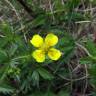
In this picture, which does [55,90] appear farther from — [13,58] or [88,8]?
[88,8]

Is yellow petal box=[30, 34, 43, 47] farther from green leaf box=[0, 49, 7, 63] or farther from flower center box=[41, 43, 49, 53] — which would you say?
green leaf box=[0, 49, 7, 63]

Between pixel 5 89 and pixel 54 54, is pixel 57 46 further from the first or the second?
pixel 5 89

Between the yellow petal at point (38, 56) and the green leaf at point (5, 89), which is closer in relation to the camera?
the yellow petal at point (38, 56)

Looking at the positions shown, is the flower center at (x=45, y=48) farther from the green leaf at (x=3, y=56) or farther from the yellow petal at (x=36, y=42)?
the green leaf at (x=3, y=56)

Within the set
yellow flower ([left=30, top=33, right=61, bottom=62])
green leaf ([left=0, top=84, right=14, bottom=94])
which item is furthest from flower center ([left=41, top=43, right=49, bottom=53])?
green leaf ([left=0, top=84, right=14, bottom=94])

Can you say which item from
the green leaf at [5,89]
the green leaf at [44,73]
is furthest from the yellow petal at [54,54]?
the green leaf at [5,89]

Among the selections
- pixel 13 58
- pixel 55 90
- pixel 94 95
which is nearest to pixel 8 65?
→ pixel 13 58
